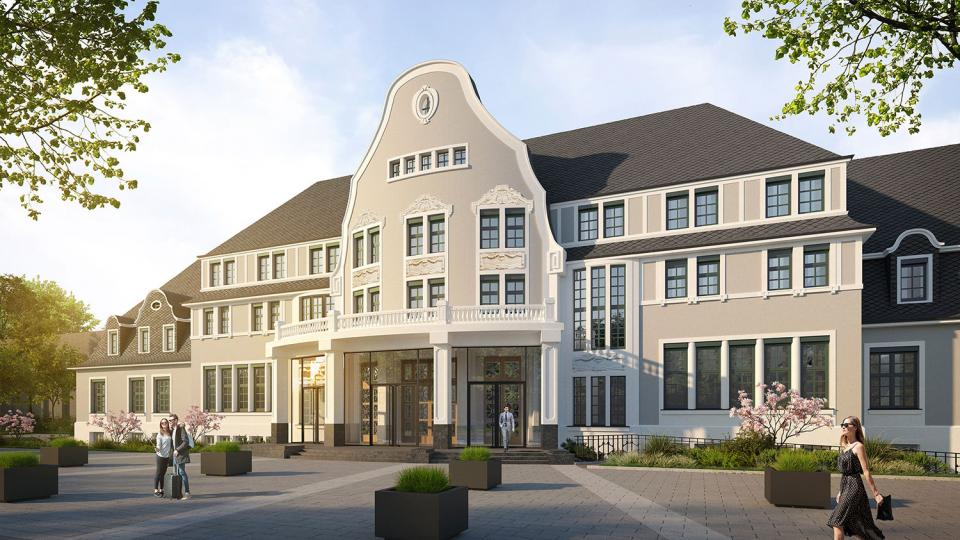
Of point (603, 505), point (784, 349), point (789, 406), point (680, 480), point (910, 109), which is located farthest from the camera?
point (784, 349)

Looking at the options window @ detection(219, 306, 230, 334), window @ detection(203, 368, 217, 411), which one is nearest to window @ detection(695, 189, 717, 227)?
window @ detection(219, 306, 230, 334)

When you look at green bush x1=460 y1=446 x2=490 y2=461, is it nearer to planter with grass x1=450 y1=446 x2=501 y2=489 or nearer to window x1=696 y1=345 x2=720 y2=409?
planter with grass x1=450 y1=446 x2=501 y2=489

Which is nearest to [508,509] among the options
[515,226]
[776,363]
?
[776,363]

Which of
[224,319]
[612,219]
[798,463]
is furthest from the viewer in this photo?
[224,319]

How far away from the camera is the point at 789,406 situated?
2608cm

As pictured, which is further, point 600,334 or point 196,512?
point 600,334

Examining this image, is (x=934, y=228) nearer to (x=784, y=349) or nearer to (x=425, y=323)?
(x=784, y=349)

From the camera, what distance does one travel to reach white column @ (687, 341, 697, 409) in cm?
3009

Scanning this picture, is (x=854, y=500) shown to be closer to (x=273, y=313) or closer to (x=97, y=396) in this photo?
(x=273, y=313)

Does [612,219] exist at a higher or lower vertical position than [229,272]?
higher

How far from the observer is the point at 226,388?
43.0m

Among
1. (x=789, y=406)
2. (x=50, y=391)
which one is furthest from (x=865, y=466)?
(x=50, y=391)

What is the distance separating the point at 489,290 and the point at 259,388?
49.8ft

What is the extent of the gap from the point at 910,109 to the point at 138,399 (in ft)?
141
